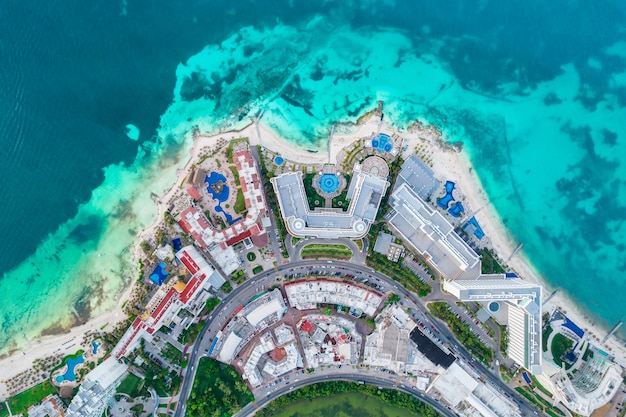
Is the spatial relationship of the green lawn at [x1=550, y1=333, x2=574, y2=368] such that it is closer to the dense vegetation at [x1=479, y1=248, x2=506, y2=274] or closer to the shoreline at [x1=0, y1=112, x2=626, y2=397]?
the shoreline at [x1=0, y1=112, x2=626, y2=397]

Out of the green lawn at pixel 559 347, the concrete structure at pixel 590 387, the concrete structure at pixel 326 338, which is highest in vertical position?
the concrete structure at pixel 326 338

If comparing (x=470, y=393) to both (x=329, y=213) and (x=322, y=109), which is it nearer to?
(x=329, y=213)

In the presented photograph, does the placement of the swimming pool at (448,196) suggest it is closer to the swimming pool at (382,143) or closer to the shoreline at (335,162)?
the shoreline at (335,162)

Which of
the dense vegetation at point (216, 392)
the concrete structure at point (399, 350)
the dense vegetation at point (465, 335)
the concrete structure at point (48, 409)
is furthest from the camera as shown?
the dense vegetation at point (465, 335)

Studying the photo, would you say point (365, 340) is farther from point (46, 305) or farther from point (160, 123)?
point (46, 305)

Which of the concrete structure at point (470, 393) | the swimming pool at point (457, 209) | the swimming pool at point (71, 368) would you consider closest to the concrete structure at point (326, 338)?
the concrete structure at point (470, 393)

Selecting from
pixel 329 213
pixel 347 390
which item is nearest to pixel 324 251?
pixel 329 213
